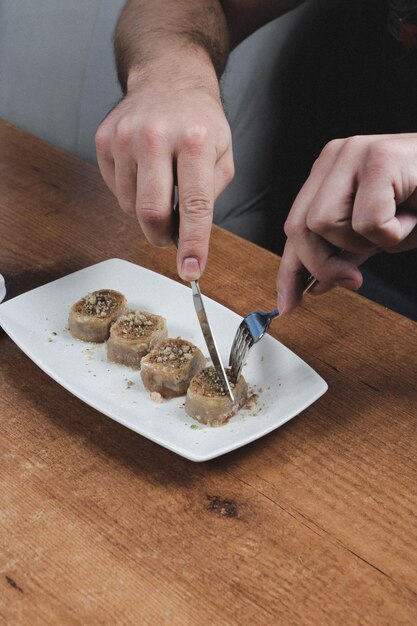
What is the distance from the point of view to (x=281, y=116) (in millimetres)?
1838

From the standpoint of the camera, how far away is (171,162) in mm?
952

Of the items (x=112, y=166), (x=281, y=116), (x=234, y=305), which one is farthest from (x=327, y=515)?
(x=281, y=116)

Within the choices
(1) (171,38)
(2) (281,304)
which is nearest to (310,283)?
(2) (281,304)

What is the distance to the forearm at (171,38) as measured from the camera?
1.19m

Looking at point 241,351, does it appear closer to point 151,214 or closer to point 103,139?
point 151,214

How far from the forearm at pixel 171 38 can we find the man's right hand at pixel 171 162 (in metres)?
0.18

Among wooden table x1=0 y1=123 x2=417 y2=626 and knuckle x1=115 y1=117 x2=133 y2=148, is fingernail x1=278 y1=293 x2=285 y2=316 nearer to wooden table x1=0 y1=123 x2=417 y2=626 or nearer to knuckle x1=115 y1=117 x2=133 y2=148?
wooden table x1=0 y1=123 x2=417 y2=626

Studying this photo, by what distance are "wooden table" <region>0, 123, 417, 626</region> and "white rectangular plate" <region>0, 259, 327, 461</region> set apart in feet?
0.09

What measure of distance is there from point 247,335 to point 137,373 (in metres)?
0.15

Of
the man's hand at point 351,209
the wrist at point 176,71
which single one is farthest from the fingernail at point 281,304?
the wrist at point 176,71

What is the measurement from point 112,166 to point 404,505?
1.90ft

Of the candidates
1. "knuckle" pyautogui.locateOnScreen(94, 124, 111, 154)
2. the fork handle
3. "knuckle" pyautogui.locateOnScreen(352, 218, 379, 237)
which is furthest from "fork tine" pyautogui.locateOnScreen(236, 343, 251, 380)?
"knuckle" pyautogui.locateOnScreen(94, 124, 111, 154)

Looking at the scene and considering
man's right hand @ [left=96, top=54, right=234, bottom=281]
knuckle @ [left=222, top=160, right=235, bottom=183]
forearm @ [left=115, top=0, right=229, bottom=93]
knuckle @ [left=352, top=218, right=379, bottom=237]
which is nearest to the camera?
knuckle @ [left=352, top=218, right=379, bottom=237]

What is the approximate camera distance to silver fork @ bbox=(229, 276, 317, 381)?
958mm
